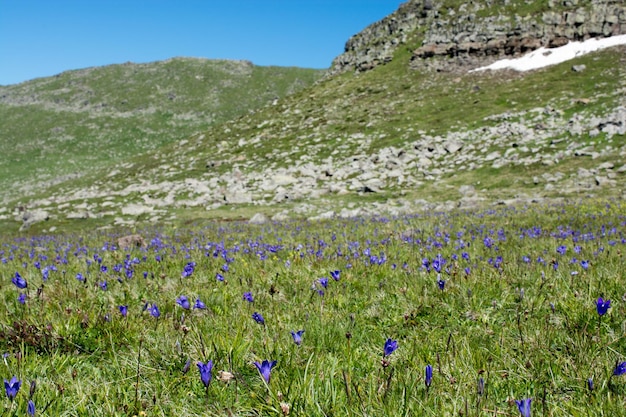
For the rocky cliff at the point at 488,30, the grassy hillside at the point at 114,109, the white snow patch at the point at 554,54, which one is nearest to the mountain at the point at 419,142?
the rocky cliff at the point at 488,30

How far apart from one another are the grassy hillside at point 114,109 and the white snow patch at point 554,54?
42.4 metres

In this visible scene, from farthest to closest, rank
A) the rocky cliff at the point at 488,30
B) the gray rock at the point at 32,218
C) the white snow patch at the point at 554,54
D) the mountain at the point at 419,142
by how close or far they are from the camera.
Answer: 1. the rocky cliff at the point at 488,30
2. the white snow patch at the point at 554,54
3. the gray rock at the point at 32,218
4. the mountain at the point at 419,142

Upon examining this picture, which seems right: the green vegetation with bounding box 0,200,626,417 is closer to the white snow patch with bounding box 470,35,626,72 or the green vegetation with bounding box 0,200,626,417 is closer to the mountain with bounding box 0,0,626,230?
the mountain with bounding box 0,0,626,230

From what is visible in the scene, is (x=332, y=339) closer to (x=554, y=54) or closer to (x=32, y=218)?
(x=32, y=218)

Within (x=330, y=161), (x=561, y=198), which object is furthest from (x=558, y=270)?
(x=330, y=161)

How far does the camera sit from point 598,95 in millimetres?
26562

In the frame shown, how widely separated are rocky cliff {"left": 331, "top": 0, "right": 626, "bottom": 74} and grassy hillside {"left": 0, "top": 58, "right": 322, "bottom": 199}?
33469 millimetres

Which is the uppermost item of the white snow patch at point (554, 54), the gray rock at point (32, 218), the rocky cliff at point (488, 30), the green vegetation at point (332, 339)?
the rocky cliff at point (488, 30)

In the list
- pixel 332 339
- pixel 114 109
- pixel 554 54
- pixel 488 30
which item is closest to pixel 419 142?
pixel 554 54

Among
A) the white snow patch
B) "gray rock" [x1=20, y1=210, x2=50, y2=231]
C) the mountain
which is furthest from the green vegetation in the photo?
the white snow patch

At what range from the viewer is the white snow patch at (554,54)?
38000 mm

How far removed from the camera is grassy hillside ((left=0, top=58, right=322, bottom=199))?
53125 millimetres

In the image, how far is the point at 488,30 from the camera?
4506cm

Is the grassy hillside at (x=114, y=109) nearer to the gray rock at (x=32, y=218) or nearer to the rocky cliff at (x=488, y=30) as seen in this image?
the gray rock at (x=32, y=218)
